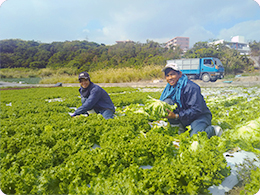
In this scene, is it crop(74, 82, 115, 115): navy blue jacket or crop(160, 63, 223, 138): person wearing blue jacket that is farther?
crop(74, 82, 115, 115): navy blue jacket

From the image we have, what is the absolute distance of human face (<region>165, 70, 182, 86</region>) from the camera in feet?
10.6

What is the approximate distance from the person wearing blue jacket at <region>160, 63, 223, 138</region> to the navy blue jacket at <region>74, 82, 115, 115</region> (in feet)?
6.27

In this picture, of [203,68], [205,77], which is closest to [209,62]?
[203,68]

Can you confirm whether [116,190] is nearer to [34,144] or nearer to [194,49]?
[34,144]

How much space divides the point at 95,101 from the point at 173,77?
230 centimetres

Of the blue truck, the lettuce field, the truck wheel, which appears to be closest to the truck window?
the blue truck

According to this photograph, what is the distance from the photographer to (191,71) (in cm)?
1546

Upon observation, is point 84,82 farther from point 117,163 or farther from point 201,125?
point 201,125

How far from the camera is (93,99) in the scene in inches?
181

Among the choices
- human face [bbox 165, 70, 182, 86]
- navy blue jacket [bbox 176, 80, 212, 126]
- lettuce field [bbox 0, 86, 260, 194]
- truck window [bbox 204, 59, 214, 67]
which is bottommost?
lettuce field [bbox 0, 86, 260, 194]

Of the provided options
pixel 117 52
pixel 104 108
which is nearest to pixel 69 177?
pixel 104 108

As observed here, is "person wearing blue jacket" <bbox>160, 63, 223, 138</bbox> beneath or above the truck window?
beneath

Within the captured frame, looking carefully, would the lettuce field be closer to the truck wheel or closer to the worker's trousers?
the worker's trousers

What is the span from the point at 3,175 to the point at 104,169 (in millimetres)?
1301
